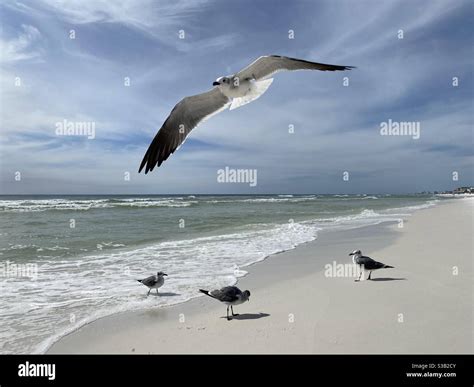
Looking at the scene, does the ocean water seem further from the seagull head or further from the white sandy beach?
the seagull head

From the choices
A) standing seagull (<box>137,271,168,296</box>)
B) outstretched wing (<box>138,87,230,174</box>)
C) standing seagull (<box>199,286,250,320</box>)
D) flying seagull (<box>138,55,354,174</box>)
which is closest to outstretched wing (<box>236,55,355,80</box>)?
flying seagull (<box>138,55,354,174</box>)

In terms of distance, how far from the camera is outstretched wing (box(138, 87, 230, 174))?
4949 millimetres

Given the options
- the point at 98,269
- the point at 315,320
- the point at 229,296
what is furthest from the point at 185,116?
the point at 98,269

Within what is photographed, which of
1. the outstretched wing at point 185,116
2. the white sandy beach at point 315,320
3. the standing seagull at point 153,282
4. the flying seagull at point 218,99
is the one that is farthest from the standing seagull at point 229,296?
the outstretched wing at point 185,116

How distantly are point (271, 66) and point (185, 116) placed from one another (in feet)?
4.58

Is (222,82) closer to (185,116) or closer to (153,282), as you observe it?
(185,116)

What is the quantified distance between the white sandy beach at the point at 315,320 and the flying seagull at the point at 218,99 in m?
1.75

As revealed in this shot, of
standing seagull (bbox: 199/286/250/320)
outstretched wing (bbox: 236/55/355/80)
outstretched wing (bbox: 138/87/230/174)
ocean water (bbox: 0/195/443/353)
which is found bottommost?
ocean water (bbox: 0/195/443/353)

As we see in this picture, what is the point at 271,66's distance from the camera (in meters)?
4.29

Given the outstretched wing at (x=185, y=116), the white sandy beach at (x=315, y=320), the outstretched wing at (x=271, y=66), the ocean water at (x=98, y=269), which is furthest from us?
the outstretched wing at (x=185, y=116)

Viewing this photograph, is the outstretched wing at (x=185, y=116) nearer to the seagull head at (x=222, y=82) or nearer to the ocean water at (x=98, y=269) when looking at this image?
the seagull head at (x=222, y=82)

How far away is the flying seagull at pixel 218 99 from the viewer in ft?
13.8

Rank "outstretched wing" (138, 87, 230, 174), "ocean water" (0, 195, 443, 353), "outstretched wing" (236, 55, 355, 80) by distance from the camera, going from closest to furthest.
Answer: "outstretched wing" (236, 55, 355, 80) → "ocean water" (0, 195, 443, 353) → "outstretched wing" (138, 87, 230, 174)

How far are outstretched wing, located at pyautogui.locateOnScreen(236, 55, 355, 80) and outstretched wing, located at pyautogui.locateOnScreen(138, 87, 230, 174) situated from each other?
0.67 meters
